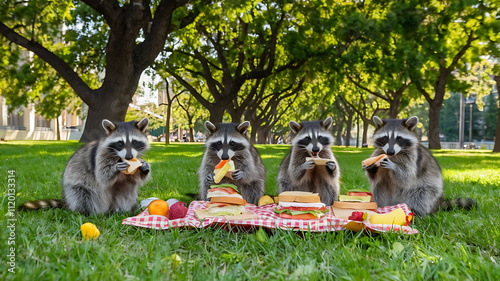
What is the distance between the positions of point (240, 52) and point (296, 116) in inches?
793

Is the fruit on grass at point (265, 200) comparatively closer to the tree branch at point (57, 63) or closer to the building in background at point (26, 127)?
the tree branch at point (57, 63)

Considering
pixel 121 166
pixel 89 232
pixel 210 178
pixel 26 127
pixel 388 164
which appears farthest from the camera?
pixel 26 127

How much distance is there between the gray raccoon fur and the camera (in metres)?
3.49

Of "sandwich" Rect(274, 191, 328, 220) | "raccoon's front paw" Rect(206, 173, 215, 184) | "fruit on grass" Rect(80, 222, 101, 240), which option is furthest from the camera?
"raccoon's front paw" Rect(206, 173, 215, 184)

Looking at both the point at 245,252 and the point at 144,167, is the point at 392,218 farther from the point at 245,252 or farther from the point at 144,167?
the point at 144,167

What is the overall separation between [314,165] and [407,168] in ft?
3.02

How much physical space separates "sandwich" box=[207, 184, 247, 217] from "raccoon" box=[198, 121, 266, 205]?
46 cm

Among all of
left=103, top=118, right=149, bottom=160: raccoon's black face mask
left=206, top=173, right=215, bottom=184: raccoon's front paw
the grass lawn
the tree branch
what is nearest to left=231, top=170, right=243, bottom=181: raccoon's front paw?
left=206, top=173, right=215, bottom=184: raccoon's front paw

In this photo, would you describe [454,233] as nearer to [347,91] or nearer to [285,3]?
[285,3]

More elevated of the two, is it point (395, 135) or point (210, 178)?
point (395, 135)

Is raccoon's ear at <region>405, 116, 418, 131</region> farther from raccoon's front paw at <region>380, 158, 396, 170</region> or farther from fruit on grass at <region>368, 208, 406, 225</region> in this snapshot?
fruit on grass at <region>368, 208, 406, 225</region>

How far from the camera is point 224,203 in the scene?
3.20 metres

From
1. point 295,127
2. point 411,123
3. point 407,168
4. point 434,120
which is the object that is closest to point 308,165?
Answer: point 295,127

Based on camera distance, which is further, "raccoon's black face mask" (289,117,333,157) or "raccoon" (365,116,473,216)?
"raccoon's black face mask" (289,117,333,157)
